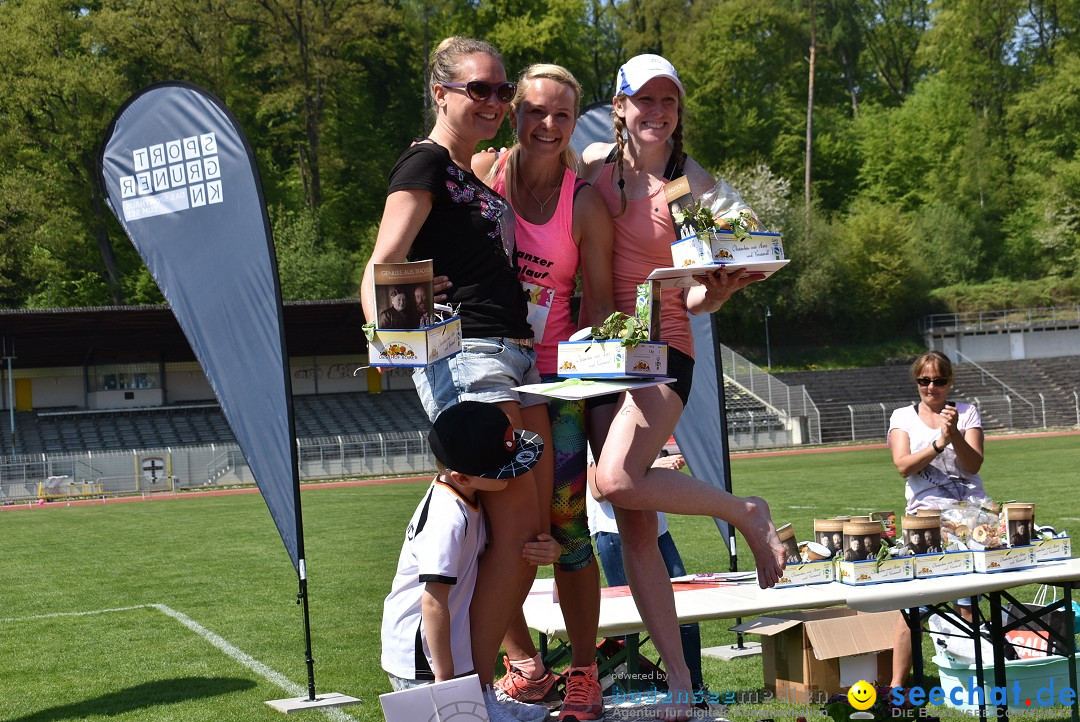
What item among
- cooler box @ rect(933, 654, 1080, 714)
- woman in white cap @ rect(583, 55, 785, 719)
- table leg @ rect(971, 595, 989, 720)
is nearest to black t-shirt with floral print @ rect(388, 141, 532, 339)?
woman in white cap @ rect(583, 55, 785, 719)

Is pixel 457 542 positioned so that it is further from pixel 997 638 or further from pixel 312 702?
pixel 312 702

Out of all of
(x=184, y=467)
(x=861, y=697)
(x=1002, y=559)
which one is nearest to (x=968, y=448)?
(x=1002, y=559)

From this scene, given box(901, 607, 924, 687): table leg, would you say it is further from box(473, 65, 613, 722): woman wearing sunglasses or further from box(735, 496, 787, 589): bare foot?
box(473, 65, 613, 722): woman wearing sunglasses

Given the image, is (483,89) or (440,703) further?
(483,89)

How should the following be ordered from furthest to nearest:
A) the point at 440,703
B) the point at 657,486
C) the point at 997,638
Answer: the point at 997,638 < the point at 657,486 < the point at 440,703

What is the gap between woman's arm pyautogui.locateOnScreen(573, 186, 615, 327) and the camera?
4055mm

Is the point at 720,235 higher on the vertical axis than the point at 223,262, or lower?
lower

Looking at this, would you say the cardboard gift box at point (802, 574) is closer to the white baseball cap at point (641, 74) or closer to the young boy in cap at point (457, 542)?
the young boy in cap at point (457, 542)

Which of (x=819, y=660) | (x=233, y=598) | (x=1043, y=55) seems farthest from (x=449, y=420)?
(x=1043, y=55)

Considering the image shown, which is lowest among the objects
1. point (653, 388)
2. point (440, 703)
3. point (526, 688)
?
point (526, 688)

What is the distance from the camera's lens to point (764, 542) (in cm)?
397

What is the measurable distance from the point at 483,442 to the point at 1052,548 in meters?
2.86

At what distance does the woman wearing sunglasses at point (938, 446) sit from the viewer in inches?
244

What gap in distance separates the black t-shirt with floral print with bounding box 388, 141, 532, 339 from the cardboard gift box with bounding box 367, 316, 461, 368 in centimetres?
29
